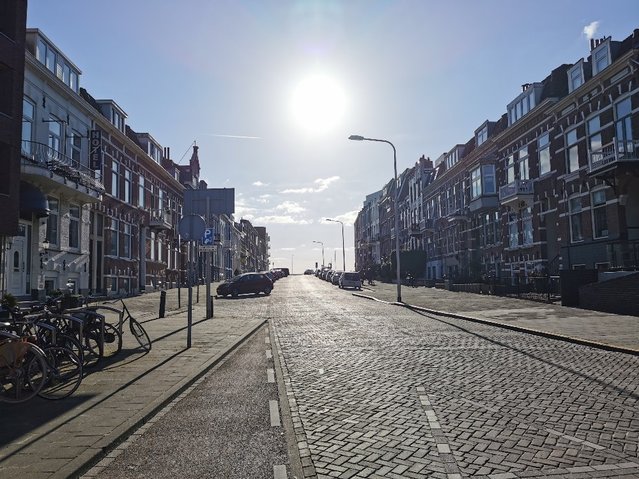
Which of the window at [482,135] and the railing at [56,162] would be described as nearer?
the railing at [56,162]

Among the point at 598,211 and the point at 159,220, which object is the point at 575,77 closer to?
the point at 598,211

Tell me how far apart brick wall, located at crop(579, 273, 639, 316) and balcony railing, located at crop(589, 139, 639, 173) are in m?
6.58

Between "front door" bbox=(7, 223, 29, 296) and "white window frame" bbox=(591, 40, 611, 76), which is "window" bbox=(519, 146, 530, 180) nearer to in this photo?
"white window frame" bbox=(591, 40, 611, 76)

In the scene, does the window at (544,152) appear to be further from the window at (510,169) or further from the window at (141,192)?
the window at (141,192)

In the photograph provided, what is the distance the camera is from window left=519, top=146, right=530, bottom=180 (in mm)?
36562

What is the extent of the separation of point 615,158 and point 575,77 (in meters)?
8.32

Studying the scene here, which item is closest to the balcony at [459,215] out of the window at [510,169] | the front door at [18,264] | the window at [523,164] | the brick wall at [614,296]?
the window at [510,169]

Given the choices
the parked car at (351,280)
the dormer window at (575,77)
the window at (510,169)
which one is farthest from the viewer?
the parked car at (351,280)

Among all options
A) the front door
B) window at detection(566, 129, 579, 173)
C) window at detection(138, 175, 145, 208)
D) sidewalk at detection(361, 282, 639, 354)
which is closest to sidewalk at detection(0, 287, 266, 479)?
sidewalk at detection(361, 282, 639, 354)

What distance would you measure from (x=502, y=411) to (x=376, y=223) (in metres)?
104

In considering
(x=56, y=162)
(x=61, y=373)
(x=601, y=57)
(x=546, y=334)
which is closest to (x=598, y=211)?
(x=601, y=57)

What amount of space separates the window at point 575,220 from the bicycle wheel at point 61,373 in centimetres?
2849

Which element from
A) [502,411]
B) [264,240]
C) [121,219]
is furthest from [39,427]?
[264,240]

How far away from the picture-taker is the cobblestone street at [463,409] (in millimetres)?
4586
